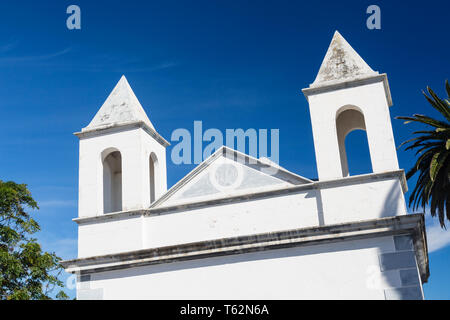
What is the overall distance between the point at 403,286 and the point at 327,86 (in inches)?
→ 199

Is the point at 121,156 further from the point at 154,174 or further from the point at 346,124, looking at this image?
the point at 346,124

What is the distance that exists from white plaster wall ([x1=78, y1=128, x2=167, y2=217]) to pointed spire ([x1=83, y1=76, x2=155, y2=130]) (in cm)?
34

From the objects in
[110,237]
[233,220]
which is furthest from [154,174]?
[233,220]

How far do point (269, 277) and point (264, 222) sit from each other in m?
1.34

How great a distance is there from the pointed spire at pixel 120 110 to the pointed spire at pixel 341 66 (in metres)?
4.77

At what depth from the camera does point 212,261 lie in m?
13.0

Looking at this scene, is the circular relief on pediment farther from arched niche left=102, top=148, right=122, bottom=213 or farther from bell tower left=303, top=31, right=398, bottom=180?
arched niche left=102, top=148, right=122, bottom=213

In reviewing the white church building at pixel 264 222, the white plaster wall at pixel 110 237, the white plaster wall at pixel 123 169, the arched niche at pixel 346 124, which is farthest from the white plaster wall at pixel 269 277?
the arched niche at pixel 346 124

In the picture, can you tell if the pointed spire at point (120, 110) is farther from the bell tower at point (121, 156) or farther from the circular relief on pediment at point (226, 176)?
the circular relief on pediment at point (226, 176)

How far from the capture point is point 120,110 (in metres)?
15.7

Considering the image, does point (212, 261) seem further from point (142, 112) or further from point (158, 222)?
point (142, 112)

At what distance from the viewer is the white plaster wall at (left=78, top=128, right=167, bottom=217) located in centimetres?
1452

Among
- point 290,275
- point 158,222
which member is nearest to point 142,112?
point 158,222

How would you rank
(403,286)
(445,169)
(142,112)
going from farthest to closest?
(445,169), (142,112), (403,286)
